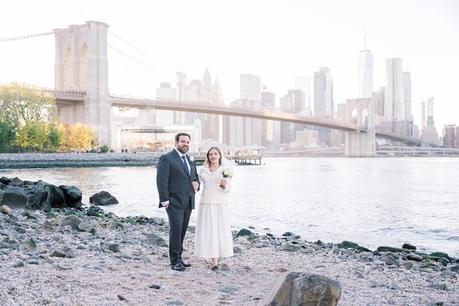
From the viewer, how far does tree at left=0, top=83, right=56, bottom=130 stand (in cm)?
3838

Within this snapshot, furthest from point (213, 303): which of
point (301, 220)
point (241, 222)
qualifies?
point (301, 220)

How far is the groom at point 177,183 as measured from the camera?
497 cm

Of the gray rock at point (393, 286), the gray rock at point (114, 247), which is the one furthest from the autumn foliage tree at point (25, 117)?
the gray rock at point (393, 286)

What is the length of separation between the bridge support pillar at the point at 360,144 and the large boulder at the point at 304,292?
6770cm

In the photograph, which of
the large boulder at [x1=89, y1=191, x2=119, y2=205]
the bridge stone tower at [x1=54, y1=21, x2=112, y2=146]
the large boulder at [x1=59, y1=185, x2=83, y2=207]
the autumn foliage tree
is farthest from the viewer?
the bridge stone tower at [x1=54, y1=21, x2=112, y2=146]

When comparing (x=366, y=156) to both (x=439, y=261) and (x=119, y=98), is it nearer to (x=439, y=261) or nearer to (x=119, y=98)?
(x=119, y=98)

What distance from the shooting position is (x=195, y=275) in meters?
5.11

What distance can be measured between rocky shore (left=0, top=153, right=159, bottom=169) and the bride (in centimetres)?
3097

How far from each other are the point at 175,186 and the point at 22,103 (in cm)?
3698

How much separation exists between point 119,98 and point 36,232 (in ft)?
142

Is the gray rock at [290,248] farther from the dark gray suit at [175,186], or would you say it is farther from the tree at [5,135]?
the tree at [5,135]

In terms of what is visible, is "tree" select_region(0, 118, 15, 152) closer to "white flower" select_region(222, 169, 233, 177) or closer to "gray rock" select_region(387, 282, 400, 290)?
"white flower" select_region(222, 169, 233, 177)

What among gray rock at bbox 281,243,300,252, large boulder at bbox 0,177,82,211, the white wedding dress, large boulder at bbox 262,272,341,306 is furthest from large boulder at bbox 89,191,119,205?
large boulder at bbox 262,272,341,306

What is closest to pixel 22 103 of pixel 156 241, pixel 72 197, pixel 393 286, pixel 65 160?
pixel 65 160
